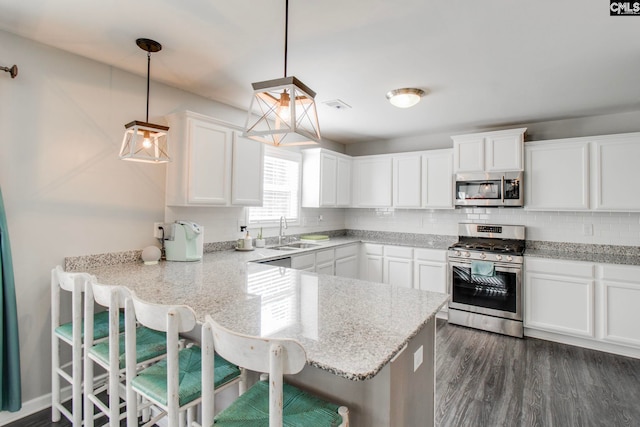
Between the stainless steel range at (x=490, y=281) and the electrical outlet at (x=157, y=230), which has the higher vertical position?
the electrical outlet at (x=157, y=230)

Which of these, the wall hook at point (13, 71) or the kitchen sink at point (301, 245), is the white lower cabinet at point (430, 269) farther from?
the wall hook at point (13, 71)

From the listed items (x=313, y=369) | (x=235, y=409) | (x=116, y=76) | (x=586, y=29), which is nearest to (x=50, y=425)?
(x=235, y=409)

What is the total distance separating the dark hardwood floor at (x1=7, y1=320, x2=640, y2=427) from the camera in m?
2.20

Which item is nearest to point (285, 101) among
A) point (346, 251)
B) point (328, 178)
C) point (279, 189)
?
point (279, 189)

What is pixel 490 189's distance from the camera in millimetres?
3990

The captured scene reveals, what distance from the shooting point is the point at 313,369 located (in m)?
1.38

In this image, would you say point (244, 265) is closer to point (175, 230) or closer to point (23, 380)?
point (175, 230)

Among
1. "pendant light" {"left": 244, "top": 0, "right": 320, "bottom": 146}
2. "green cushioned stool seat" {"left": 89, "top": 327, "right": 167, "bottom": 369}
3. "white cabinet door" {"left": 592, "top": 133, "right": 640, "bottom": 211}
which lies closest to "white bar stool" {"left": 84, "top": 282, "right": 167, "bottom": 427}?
"green cushioned stool seat" {"left": 89, "top": 327, "right": 167, "bottom": 369}

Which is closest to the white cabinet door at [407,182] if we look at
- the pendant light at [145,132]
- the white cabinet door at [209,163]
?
the white cabinet door at [209,163]

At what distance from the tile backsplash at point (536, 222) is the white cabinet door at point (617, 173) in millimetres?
305

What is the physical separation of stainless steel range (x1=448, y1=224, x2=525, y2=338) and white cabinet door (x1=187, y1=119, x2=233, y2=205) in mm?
2863

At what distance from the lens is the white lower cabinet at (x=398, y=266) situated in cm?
443

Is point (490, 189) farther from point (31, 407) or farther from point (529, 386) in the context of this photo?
point (31, 407)

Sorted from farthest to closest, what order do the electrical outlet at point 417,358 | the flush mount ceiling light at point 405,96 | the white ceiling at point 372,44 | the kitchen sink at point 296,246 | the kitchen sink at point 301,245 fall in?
the kitchen sink at point 301,245
the kitchen sink at point 296,246
the flush mount ceiling light at point 405,96
the white ceiling at point 372,44
the electrical outlet at point 417,358
